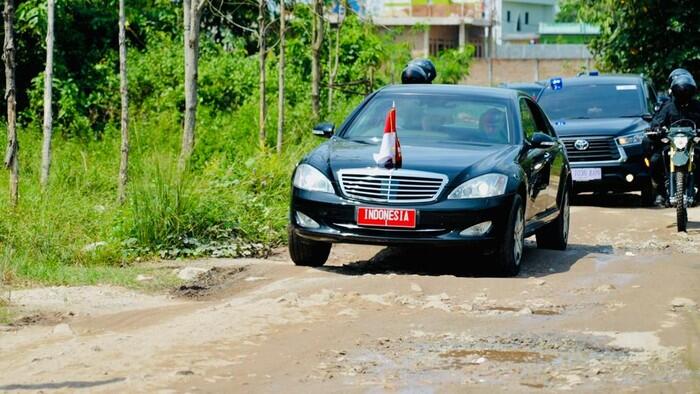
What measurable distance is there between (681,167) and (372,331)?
775 cm

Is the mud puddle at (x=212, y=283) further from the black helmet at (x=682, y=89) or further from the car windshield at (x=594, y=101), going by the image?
the car windshield at (x=594, y=101)

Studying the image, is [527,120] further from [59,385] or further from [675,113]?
[59,385]

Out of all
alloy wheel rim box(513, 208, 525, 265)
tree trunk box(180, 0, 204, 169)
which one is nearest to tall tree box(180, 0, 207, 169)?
tree trunk box(180, 0, 204, 169)

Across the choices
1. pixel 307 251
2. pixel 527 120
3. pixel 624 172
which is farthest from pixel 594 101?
pixel 307 251

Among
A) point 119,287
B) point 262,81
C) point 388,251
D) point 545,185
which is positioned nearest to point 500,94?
point 545,185

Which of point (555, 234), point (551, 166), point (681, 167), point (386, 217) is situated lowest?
point (555, 234)

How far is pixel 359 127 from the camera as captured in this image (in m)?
12.8

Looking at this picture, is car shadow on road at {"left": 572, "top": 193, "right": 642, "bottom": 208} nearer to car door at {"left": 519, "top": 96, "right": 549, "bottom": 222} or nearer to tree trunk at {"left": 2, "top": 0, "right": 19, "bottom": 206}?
car door at {"left": 519, "top": 96, "right": 549, "bottom": 222}

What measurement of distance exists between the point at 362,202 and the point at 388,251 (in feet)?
7.16

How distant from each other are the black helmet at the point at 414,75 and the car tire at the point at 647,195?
133 inches

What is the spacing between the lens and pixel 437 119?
1260cm

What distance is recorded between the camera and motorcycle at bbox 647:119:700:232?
15.4 metres

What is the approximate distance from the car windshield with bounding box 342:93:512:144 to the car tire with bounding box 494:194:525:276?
98cm

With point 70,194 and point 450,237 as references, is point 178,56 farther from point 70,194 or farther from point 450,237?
point 450,237
